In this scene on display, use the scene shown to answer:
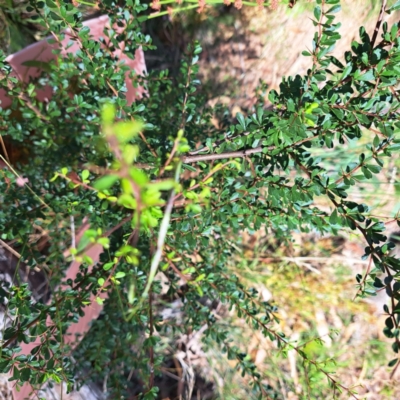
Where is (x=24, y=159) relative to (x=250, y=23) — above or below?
below

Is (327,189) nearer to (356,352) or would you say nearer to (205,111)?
(205,111)

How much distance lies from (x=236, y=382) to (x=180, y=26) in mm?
1886

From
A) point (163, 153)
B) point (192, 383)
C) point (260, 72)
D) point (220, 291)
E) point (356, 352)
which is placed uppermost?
point (163, 153)

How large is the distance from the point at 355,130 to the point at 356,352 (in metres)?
1.54

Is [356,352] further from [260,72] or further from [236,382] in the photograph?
[260,72]

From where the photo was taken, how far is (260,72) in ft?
6.90

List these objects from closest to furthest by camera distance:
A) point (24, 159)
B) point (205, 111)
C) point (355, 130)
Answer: point (355, 130), point (205, 111), point (24, 159)

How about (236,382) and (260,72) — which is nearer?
(236,382)

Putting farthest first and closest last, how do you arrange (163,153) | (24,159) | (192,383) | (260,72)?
(260,72) < (192,383) < (24,159) < (163,153)

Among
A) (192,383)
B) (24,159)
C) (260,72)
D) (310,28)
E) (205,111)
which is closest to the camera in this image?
(205,111)

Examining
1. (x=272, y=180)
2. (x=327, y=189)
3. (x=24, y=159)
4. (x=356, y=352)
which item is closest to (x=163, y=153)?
(x=272, y=180)

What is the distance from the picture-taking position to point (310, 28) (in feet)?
6.45

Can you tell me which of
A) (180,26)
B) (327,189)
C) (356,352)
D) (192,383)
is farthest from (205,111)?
(356,352)

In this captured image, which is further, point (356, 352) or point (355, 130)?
point (356, 352)
